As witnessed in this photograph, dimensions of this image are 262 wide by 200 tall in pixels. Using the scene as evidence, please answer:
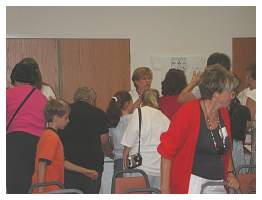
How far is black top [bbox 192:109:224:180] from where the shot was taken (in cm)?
232

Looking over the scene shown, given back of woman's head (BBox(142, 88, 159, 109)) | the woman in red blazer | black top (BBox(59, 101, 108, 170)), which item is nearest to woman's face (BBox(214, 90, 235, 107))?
the woman in red blazer

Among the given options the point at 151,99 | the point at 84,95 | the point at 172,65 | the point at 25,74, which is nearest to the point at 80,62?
the point at 172,65

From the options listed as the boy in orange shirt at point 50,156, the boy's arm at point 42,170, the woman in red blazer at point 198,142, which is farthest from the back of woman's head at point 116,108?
the woman in red blazer at point 198,142

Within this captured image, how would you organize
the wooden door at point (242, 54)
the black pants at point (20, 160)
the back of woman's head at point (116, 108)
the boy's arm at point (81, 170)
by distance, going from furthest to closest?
the wooden door at point (242, 54) < the back of woman's head at point (116, 108) < the boy's arm at point (81, 170) < the black pants at point (20, 160)

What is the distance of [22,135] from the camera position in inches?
112

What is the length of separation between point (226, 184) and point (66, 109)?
1.14 m

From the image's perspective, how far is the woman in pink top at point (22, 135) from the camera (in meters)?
2.85

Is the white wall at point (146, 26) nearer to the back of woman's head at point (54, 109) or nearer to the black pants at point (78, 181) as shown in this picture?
the black pants at point (78, 181)

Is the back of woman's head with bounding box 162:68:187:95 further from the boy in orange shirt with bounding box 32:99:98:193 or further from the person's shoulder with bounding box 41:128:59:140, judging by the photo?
the person's shoulder with bounding box 41:128:59:140

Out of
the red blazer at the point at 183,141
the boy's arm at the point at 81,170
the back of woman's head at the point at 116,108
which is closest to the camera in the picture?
the red blazer at the point at 183,141

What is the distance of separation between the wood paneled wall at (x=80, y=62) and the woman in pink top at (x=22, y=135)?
8.96 feet

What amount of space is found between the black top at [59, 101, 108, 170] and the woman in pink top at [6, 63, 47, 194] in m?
0.50

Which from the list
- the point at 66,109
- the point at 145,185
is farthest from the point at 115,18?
the point at 145,185
